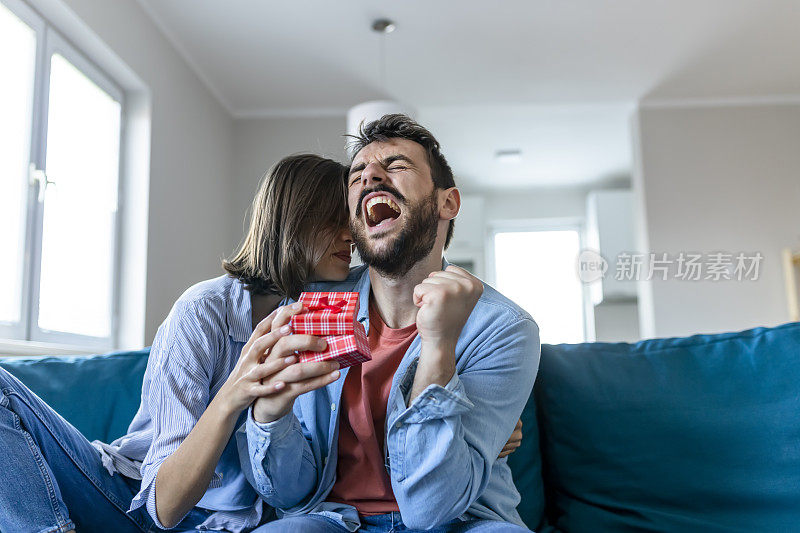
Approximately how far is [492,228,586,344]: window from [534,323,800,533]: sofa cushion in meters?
5.73

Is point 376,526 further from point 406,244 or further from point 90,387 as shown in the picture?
point 90,387

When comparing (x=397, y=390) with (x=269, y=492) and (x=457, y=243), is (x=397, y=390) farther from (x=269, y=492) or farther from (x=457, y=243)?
(x=457, y=243)

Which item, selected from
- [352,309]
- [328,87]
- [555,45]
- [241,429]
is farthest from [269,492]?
[328,87]

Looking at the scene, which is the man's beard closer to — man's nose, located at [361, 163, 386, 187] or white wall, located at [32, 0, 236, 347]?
man's nose, located at [361, 163, 386, 187]

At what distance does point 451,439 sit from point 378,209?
1.94 ft

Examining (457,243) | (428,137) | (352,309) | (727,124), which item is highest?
(727,124)

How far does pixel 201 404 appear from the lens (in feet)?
4.29

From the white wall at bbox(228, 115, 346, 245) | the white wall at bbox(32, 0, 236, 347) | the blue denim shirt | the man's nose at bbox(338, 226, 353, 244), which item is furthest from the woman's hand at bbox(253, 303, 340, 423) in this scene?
the white wall at bbox(228, 115, 346, 245)

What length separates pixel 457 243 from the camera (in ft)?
22.7

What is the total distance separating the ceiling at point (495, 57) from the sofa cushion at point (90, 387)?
256 cm

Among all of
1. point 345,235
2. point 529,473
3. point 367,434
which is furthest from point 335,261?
point 529,473

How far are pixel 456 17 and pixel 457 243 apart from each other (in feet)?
10.7

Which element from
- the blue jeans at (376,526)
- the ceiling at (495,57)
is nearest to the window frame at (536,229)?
the ceiling at (495,57)

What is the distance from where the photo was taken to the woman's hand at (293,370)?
108 centimetres
